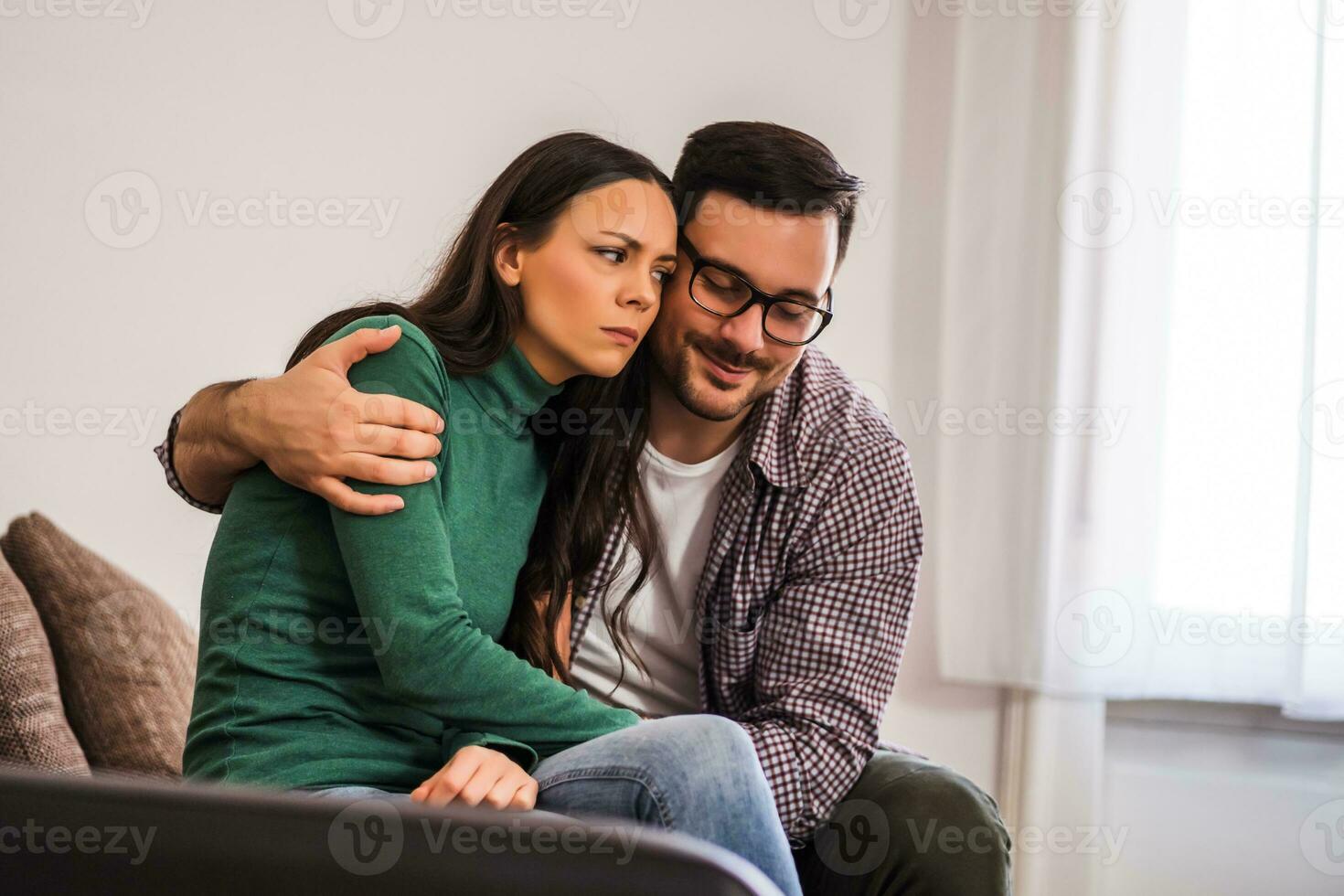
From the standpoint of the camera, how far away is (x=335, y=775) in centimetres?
105

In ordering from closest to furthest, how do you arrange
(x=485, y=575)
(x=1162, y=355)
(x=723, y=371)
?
(x=485, y=575) → (x=723, y=371) → (x=1162, y=355)

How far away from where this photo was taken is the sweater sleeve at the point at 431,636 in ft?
3.39

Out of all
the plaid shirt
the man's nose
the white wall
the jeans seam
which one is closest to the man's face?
the man's nose

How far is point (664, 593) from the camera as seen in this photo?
65.7 inches

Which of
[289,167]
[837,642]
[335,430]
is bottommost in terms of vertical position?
[837,642]

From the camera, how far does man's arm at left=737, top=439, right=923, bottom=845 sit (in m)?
1.49

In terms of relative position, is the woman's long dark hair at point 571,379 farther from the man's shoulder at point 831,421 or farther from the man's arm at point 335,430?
the man's shoulder at point 831,421

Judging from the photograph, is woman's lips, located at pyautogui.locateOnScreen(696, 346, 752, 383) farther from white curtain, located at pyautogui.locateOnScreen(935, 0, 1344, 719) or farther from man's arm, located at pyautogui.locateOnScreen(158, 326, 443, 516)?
white curtain, located at pyautogui.locateOnScreen(935, 0, 1344, 719)

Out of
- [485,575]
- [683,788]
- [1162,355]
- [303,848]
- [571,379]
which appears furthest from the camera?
[1162,355]

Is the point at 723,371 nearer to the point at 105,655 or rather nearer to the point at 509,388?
the point at 509,388

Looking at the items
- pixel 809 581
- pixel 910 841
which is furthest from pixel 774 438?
pixel 910 841

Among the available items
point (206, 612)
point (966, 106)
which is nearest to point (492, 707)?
point (206, 612)

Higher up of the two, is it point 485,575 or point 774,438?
point 774,438

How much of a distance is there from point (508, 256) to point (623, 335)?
0.52 feet
